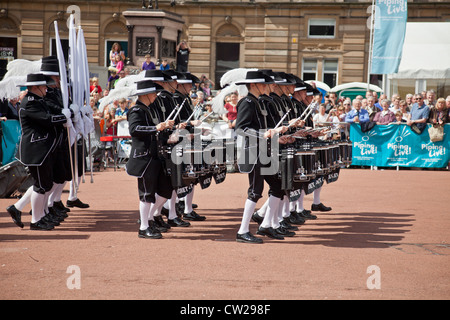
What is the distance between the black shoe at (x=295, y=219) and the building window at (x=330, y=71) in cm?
2925

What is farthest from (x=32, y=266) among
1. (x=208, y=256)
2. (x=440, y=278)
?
(x=440, y=278)

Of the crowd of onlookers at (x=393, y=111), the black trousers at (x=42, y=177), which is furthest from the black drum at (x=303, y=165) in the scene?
the crowd of onlookers at (x=393, y=111)

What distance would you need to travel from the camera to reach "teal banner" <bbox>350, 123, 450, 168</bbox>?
67.5ft

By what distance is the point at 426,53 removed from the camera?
92.6ft

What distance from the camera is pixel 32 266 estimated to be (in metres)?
7.98

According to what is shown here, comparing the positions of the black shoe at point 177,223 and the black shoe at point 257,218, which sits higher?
the black shoe at point 257,218

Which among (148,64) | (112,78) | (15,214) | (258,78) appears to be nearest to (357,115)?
(148,64)

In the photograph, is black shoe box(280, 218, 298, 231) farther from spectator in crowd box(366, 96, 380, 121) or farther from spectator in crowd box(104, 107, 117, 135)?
spectator in crowd box(366, 96, 380, 121)

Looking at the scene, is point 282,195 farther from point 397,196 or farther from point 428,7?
point 428,7

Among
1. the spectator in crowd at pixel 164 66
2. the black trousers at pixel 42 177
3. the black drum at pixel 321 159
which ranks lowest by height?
the black trousers at pixel 42 177

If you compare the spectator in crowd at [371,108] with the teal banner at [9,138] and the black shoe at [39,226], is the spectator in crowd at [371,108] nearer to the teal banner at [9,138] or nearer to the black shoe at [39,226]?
the teal banner at [9,138]

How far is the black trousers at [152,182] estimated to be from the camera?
9922 millimetres

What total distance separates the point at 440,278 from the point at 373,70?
54.7ft

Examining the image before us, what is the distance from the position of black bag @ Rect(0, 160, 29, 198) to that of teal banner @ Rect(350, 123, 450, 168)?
10.6 meters
